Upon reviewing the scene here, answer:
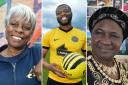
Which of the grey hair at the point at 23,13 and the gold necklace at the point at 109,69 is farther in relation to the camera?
the gold necklace at the point at 109,69

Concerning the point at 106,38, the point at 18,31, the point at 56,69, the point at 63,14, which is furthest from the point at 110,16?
the point at 18,31

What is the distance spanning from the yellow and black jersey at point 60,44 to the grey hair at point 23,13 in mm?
148

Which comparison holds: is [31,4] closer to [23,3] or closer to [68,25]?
[23,3]

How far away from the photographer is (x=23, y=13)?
2.15 meters

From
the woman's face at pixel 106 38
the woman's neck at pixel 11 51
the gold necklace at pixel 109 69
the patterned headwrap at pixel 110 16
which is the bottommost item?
the gold necklace at pixel 109 69

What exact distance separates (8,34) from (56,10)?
38 cm

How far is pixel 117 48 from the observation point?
224cm

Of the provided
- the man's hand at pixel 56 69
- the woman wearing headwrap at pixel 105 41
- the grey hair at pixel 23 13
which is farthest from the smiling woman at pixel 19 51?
Answer: the woman wearing headwrap at pixel 105 41

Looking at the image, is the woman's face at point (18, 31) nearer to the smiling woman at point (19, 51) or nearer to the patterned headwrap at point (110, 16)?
the smiling woman at point (19, 51)

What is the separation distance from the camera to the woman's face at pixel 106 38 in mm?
2215

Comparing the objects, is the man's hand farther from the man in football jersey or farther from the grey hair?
the grey hair

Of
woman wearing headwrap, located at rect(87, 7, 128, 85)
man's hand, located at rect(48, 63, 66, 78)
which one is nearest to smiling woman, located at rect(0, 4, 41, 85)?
man's hand, located at rect(48, 63, 66, 78)

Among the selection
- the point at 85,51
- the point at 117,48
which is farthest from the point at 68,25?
the point at 117,48

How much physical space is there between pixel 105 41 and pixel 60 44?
1.07 feet
